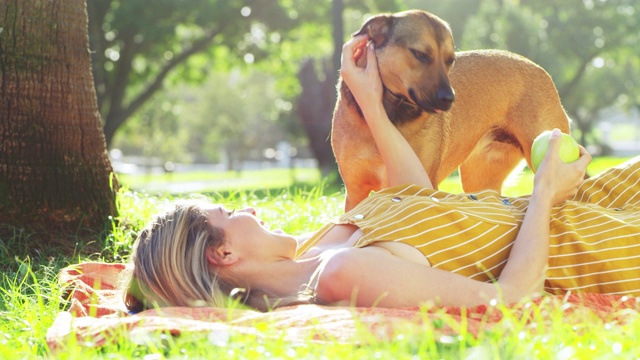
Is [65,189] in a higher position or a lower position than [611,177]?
lower

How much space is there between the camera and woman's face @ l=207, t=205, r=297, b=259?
9.53ft

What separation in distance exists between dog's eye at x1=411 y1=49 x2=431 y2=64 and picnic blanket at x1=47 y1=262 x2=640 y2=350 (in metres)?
2.16

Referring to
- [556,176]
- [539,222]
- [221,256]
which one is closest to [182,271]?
[221,256]

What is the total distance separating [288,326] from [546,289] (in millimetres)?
1174

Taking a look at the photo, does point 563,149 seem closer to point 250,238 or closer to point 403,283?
point 403,283

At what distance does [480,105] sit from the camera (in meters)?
5.37

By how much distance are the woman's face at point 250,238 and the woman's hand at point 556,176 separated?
3.55ft

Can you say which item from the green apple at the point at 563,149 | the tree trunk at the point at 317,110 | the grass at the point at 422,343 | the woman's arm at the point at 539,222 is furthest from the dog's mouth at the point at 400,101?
the tree trunk at the point at 317,110

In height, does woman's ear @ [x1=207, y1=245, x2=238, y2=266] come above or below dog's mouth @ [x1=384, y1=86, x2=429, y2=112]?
below

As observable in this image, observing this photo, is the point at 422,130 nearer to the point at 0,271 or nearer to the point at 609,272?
the point at 609,272

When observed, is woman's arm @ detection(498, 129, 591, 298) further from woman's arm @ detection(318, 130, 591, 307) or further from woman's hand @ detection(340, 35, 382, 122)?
woman's hand @ detection(340, 35, 382, 122)

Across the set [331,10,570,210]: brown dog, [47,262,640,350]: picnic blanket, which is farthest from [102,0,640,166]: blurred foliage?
[47,262,640,350]: picnic blanket

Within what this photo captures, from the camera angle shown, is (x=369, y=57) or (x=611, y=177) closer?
(x=611, y=177)

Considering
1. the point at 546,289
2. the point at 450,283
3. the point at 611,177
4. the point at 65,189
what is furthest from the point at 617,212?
the point at 65,189
